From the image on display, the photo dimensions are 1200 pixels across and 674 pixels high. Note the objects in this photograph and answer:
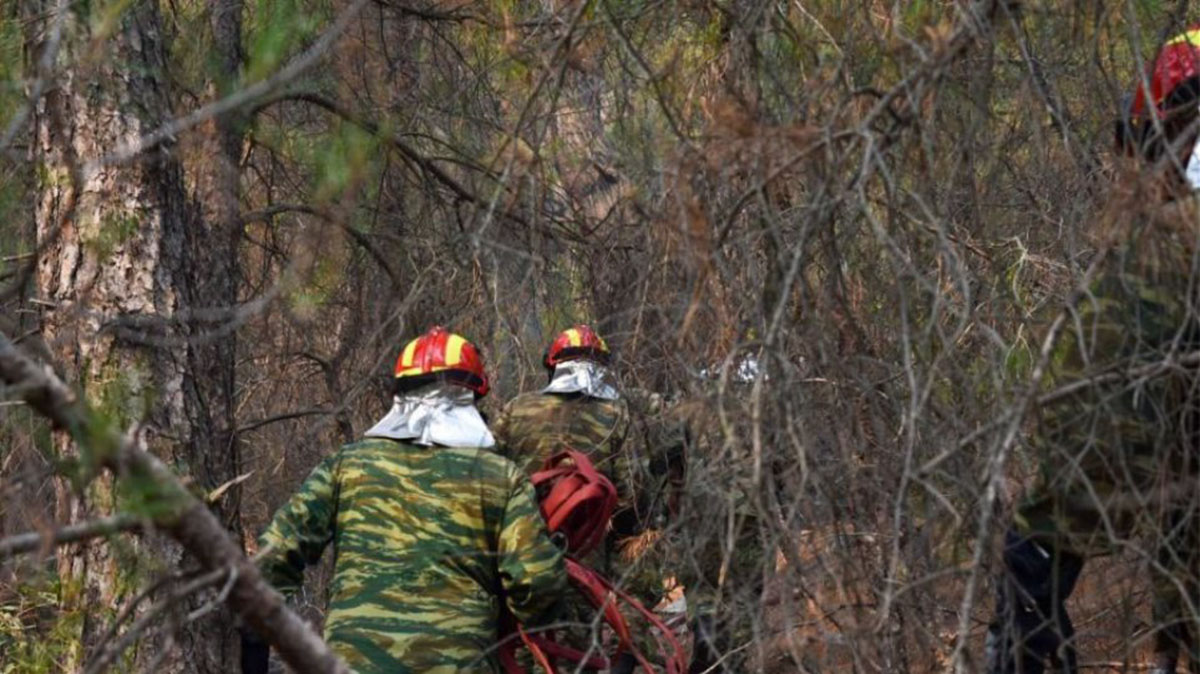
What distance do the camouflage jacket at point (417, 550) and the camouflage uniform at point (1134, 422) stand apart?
2136 millimetres

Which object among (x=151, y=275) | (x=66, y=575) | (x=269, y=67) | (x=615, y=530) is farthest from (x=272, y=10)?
(x=615, y=530)

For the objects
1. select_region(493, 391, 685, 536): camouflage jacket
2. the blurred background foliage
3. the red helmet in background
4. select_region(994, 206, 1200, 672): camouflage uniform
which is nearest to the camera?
select_region(994, 206, 1200, 672): camouflage uniform

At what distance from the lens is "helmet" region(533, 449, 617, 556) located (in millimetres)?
6246

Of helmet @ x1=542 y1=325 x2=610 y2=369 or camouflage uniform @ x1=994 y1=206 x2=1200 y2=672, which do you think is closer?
camouflage uniform @ x1=994 y1=206 x2=1200 y2=672

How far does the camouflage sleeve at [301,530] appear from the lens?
5.61 m

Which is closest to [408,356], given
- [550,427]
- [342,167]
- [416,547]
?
[416,547]

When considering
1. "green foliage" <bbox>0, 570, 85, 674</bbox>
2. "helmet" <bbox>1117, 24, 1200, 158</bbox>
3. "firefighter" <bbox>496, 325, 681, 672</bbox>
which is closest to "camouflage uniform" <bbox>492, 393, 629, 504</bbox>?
"firefighter" <bbox>496, 325, 681, 672</bbox>

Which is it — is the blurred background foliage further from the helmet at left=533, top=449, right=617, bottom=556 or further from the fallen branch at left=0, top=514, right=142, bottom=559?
the helmet at left=533, top=449, right=617, bottom=556

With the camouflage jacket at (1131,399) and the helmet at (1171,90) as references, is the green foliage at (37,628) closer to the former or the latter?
the camouflage jacket at (1131,399)

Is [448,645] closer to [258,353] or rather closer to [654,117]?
[654,117]

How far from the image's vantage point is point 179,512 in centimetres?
240

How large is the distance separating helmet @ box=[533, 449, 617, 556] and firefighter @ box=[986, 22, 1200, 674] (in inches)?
99.1

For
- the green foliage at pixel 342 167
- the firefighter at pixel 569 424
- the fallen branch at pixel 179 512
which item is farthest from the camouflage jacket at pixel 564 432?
the fallen branch at pixel 179 512

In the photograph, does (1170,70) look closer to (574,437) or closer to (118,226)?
(118,226)
